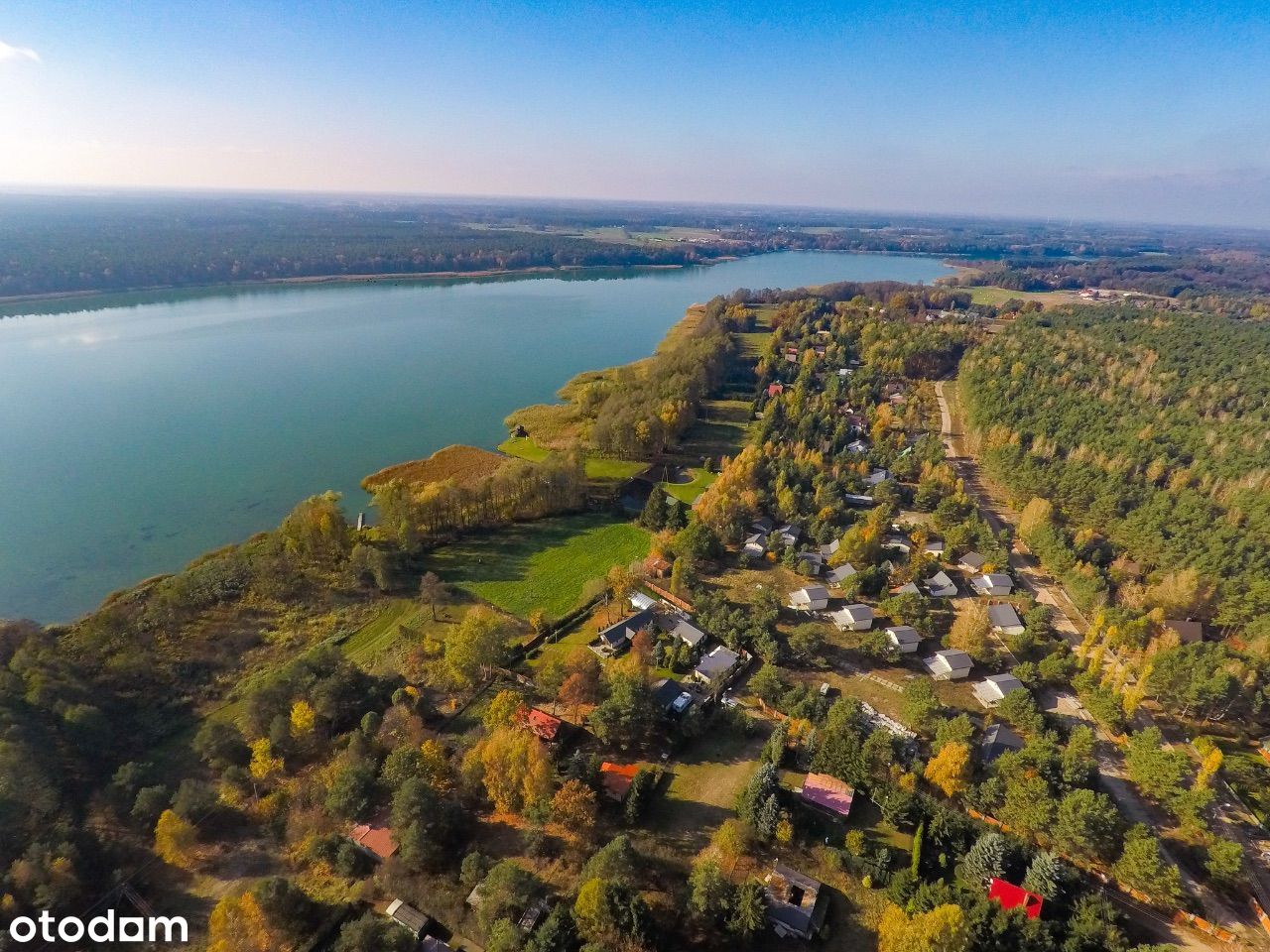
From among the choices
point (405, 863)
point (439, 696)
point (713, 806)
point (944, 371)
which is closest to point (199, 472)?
point (439, 696)

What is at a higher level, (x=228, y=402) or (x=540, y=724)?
Result: (x=228, y=402)

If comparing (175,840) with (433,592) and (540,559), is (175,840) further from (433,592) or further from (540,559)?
(540,559)

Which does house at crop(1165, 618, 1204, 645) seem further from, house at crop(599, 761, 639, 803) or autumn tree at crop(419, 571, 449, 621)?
autumn tree at crop(419, 571, 449, 621)

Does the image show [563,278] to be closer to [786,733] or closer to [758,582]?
[758,582]

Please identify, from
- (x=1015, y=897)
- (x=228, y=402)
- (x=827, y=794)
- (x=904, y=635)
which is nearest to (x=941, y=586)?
(x=904, y=635)

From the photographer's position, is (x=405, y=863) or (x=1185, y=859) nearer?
(x=405, y=863)

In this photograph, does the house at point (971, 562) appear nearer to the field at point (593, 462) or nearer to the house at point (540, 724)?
the field at point (593, 462)
